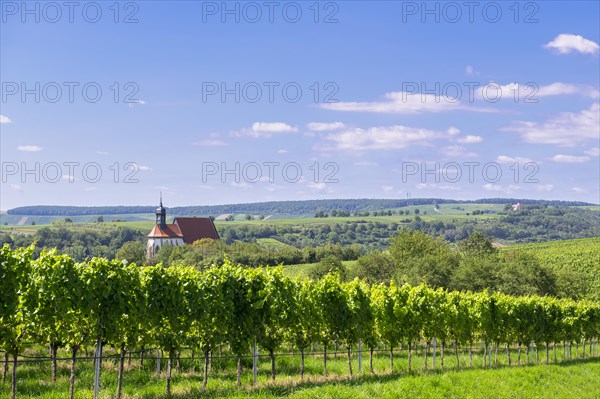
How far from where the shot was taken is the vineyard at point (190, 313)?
14938 mm

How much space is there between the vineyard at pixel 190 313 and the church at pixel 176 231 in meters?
124

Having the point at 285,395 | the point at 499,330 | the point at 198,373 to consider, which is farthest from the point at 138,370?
the point at 499,330

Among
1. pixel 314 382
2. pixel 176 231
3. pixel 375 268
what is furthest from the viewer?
pixel 176 231

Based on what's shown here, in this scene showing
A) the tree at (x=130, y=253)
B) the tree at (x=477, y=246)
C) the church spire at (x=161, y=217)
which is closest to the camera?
the tree at (x=477, y=246)

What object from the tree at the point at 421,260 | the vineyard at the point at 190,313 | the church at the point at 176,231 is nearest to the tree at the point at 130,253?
the church at the point at 176,231

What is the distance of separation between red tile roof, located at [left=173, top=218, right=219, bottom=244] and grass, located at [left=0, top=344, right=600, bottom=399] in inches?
5278

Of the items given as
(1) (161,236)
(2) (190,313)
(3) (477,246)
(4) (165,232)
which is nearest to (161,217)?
(4) (165,232)

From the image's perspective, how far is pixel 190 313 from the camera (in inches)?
719

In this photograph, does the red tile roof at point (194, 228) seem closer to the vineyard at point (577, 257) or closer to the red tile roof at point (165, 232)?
the red tile roof at point (165, 232)

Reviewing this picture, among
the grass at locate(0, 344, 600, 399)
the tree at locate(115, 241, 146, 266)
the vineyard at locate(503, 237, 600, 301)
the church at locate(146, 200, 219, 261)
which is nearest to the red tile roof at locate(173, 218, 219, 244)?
the church at locate(146, 200, 219, 261)

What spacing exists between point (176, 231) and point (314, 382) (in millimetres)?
143189

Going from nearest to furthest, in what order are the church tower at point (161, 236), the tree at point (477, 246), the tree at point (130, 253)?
1. the tree at point (477, 246)
2. the tree at point (130, 253)
3. the church tower at point (161, 236)

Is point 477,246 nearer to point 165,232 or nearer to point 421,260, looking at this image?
point 421,260

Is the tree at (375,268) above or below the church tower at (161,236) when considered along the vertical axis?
below
